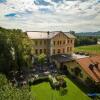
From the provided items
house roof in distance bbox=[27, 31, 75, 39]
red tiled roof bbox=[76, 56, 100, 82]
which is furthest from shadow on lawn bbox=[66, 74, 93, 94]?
house roof in distance bbox=[27, 31, 75, 39]

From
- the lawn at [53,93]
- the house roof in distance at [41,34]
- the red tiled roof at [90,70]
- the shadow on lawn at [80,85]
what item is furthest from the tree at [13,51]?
the house roof in distance at [41,34]

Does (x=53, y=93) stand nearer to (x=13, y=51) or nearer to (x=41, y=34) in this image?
(x=13, y=51)

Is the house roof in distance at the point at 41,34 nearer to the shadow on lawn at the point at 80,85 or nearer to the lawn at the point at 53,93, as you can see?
the shadow on lawn at the point at 80,85

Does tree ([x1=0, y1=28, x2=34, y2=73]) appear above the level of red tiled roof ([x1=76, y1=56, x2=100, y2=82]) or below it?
above

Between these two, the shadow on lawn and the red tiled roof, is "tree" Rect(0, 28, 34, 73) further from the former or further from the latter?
the red tiled roof

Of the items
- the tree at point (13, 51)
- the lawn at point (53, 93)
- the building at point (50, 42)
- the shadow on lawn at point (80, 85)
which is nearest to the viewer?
the lawn at point (53, 93)

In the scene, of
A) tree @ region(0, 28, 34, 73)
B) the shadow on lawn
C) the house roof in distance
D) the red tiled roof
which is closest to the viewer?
the shadow on lawn
